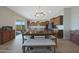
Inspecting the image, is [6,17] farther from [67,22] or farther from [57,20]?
[57,20]

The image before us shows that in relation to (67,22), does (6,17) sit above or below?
above

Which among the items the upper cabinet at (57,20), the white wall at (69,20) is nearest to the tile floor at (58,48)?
the white wall at (69,20)

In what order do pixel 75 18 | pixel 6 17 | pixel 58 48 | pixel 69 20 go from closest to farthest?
pixel 58 48
pixel 75 18
pixel 6 17
pixel 69 20

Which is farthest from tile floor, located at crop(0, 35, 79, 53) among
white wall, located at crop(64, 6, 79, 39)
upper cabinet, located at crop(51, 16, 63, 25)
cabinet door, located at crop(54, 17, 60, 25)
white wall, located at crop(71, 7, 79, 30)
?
cabinet door, located at crop(54, 17, 60, 25)

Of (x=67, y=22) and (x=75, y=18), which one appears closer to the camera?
(x=75, y=18)

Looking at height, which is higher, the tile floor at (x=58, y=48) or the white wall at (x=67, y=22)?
the white wall at (x=67, y=22)

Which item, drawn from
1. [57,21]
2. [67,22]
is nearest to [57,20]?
[57,21]

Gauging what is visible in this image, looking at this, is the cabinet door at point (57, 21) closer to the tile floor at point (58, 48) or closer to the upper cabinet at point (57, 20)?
the upper cabinet at point (57, 20)

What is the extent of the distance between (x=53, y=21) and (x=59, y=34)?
198cm

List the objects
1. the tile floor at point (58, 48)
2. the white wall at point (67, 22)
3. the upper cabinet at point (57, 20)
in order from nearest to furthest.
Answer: the tile floor at point (58, 48), the white wall at point (67, 22), the upper cabinet at point (57, 20)

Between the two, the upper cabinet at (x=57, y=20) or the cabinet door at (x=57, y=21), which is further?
the cabinet door at (x=57, y=21)

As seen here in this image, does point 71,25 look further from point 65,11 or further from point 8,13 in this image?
point 8,13
